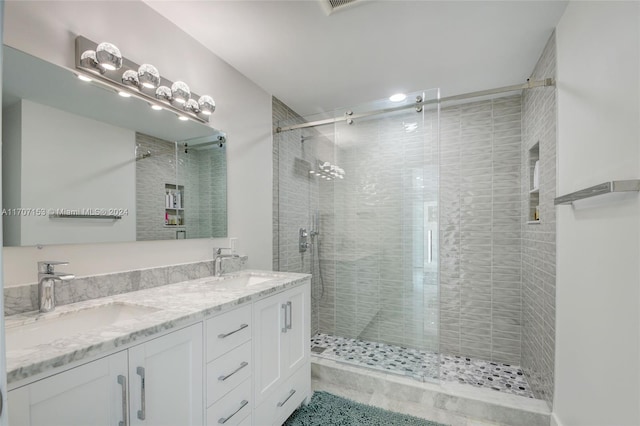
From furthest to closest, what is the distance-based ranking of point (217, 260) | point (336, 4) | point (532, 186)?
point (532, 186) < point (217, 260) < point (336, 4)

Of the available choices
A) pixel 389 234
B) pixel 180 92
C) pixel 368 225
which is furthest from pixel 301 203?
pixel 180 92

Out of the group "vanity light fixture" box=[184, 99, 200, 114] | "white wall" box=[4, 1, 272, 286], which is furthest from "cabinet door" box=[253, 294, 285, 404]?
"vanity light fixture" box=[184, 99, 200, 114]

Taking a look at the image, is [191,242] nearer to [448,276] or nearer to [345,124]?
[345,124]

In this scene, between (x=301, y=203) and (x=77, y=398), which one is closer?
(x=77, y=398)

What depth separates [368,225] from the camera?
269cm

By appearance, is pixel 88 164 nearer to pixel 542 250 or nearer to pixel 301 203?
pixel 301 203

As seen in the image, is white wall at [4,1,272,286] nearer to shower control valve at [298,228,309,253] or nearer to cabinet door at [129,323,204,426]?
shower control valve at [298,228,309,253]

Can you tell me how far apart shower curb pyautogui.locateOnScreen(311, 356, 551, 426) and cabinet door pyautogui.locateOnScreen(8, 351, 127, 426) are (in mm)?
1724

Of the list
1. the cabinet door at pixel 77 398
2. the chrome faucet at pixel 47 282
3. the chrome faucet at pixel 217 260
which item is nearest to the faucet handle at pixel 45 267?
the chrome faucet at pixel 47 282

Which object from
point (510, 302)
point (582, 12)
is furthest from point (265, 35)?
point (510, 302)

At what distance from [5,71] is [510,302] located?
358 cm

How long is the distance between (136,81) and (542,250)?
2.71 meters

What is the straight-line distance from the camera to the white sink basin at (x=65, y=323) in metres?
1.06

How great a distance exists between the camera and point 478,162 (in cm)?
287
